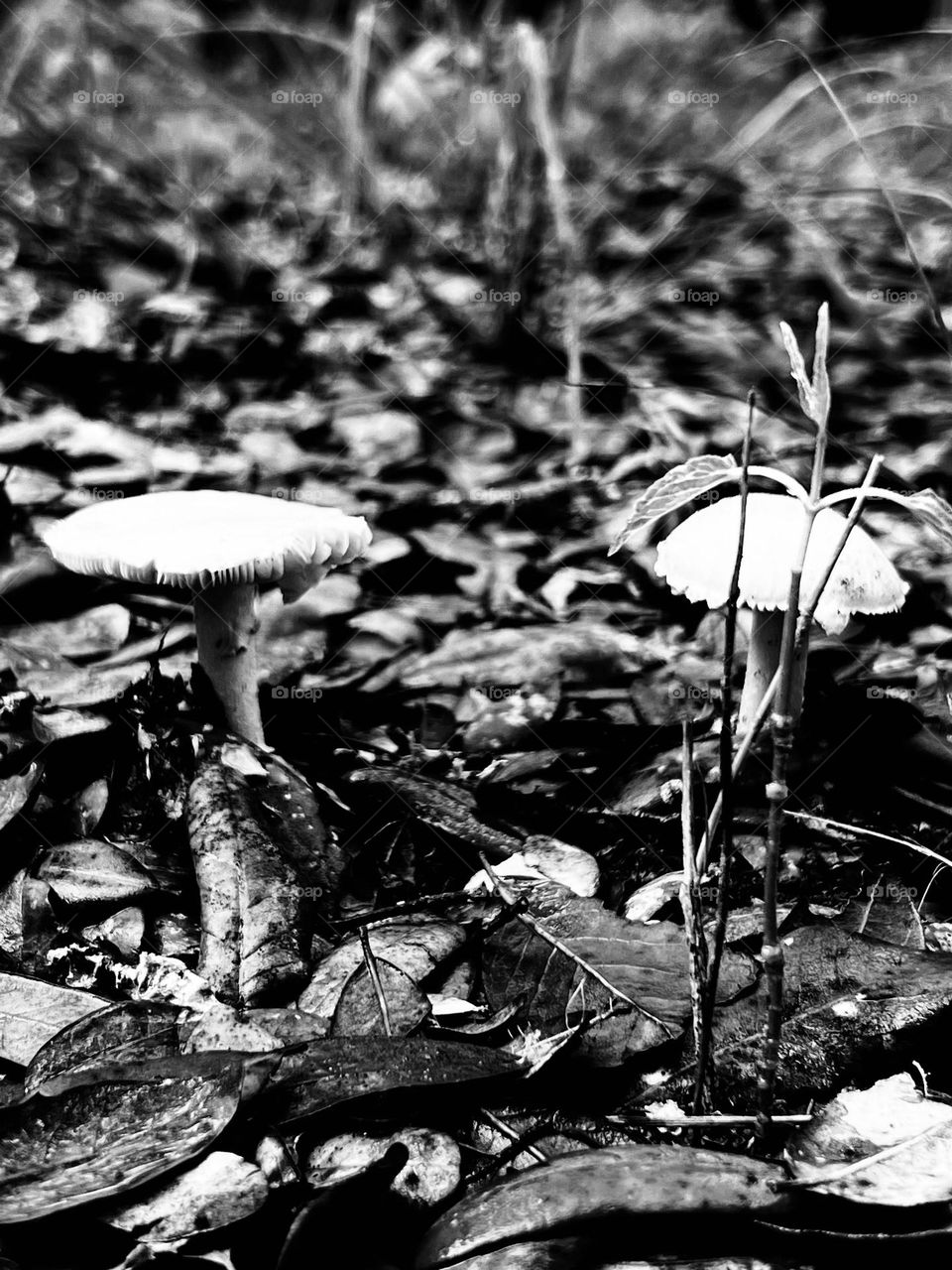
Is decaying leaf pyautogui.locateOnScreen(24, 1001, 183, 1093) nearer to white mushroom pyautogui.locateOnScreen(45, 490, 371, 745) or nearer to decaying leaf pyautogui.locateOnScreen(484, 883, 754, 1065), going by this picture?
decaying leaf pyautogui.locateOnScreen(484, 883, 754, 1065)

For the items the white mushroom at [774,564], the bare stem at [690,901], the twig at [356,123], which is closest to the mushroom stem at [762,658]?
the white mushroom at [774,564]

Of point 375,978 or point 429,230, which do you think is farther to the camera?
point 429,230

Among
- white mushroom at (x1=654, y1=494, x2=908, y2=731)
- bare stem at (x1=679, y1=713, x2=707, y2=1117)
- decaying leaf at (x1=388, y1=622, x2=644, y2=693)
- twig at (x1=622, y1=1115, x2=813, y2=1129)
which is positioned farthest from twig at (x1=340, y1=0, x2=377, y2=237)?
twig at (x1=622, y1=1115, x2=813, y2=1129)

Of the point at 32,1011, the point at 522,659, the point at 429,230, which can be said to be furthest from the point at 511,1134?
the point at 429,230

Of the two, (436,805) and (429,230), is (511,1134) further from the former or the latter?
(429,230)

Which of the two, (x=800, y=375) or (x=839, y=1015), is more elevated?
(x=800, y=375)

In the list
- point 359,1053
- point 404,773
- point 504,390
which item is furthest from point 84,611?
point 504,390
